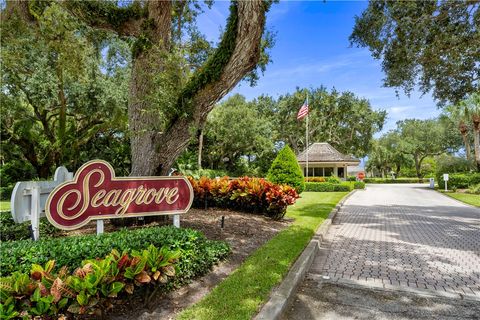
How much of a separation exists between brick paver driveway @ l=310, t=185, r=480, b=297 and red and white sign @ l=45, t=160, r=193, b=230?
9.69ft

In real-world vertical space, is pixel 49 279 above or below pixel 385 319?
above

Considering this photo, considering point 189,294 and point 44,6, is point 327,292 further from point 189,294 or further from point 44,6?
point 44,6

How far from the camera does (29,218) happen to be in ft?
15.8

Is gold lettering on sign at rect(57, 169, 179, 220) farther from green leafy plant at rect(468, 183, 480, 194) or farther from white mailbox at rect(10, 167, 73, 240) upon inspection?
green leafy plant at rect(468, 183, 480, 194)

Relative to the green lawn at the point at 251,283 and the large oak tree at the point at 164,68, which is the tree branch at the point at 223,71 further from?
the green lawn at the point at 251,283

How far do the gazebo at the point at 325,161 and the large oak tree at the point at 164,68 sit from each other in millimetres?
27784

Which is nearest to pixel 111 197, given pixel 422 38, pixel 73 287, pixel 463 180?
pixel 73 287

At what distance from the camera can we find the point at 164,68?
21.3 feet

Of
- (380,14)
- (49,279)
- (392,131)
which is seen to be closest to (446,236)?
(380,14)

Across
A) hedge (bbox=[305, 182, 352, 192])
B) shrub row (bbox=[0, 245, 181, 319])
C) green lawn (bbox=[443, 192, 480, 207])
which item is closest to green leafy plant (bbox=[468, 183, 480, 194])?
green lawn (bbox=[443, 192, 480, 207])

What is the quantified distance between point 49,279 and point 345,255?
17.5 feet

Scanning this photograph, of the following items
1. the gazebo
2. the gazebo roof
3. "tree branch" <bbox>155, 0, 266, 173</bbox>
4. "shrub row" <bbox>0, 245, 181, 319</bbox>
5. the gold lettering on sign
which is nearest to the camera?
"shrub row" <bbox>0, 245, 181, 319</bbox>

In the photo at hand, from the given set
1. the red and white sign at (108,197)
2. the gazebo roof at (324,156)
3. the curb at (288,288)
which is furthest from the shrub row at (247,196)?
the gazebo roof at (324,156)

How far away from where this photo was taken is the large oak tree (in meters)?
5.66
